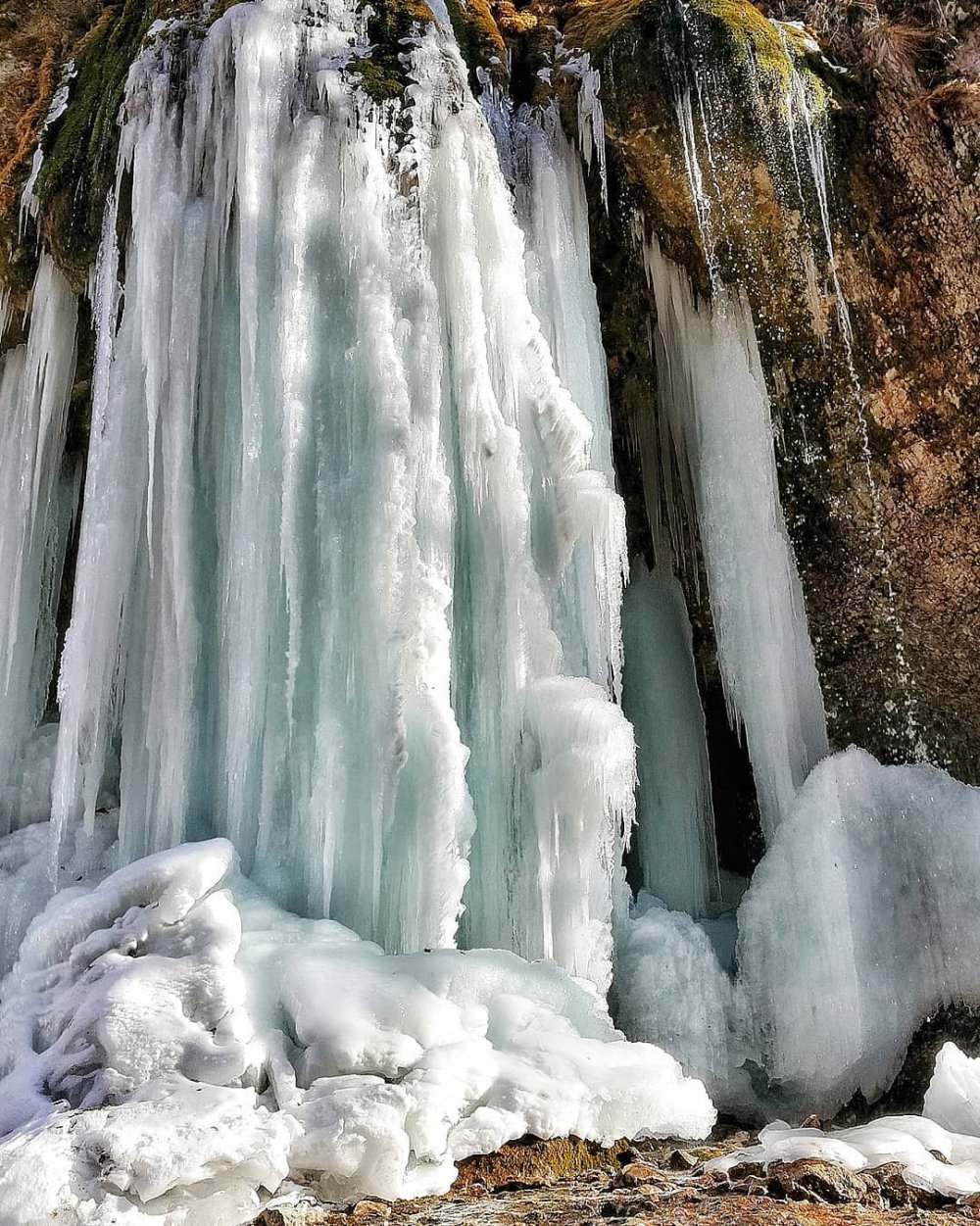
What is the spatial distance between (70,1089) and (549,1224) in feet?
5.17

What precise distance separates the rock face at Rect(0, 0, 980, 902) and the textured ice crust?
10.8 ft

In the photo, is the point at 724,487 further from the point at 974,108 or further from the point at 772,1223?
the point at 772,1223

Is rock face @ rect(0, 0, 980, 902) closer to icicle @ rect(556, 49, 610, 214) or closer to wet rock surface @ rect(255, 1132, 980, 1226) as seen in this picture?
icicle @ rect(556, 49, 610, 214)

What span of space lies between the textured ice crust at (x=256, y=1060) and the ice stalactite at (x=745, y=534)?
2.40 m

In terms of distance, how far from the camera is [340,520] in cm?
490

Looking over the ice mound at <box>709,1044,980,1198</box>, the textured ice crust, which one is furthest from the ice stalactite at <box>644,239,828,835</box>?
the textured ice crust

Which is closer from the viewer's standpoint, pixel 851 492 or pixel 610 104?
pixel 610 104

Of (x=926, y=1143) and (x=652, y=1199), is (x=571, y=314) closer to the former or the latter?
(x=926, y=1143)

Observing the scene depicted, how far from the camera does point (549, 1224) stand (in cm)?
289

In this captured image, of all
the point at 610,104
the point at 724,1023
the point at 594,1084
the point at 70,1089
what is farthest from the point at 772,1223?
the point at 610,104

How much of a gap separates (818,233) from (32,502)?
15.3 feet

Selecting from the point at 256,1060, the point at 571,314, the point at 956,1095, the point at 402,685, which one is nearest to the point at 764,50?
the point at 571,314

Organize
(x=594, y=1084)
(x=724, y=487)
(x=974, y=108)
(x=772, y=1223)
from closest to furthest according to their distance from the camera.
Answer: (x=772, y=1223), (x=594, y=1084), (x=974, y=108), (x=724, y=487)

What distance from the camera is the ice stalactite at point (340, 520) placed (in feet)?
15.3
